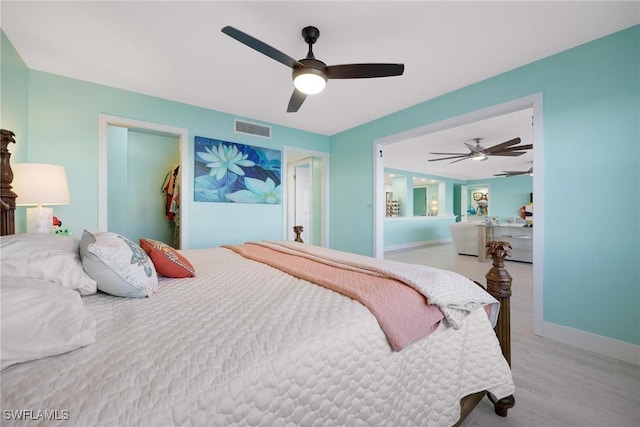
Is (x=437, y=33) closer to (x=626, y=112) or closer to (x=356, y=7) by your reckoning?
(x=356, y=7)

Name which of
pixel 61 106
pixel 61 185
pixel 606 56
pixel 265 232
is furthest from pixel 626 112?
pixel 61 106

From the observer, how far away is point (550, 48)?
214cm

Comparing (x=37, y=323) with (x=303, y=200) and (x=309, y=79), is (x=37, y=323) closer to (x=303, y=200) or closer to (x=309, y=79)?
(x=309, y=79)

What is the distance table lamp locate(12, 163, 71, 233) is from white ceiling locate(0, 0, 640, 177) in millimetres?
1063

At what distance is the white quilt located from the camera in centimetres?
54

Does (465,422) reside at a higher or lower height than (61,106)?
lower

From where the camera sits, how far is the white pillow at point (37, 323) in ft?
1.88

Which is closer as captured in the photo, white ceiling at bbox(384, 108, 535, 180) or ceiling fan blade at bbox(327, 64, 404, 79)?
ceiling fan blade at bbox(327, 64, 404, 79)

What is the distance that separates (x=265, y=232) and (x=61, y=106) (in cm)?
263

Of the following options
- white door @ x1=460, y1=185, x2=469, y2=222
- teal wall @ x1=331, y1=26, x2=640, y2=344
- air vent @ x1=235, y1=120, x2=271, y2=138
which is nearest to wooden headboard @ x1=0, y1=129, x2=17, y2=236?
air vent @ x1=235, y1=120, x2=271, y2=138

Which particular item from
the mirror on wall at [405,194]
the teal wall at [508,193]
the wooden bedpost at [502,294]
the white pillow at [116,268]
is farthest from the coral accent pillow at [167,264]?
the teal wall at [508,193]

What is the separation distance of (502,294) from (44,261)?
1984mm

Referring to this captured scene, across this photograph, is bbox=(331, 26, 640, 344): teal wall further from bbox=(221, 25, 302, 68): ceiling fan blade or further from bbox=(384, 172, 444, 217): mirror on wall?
bbox=(384, 172, 444, 217): mirror on wall

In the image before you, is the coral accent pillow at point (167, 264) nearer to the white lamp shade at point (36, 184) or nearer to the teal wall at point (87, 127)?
the white lamp shade at point (36, 184)
